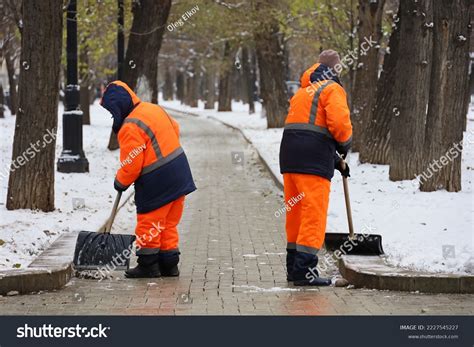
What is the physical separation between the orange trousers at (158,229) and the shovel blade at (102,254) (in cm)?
14

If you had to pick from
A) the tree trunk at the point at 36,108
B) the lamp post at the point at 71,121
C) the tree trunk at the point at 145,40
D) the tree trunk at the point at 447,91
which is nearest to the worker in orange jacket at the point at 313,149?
the tree trunk at the point at 36,108

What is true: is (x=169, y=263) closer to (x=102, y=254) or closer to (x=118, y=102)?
(x=102, y=254)

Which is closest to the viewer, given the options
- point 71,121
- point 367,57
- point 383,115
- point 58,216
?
point 58,216

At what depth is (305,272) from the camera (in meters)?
9.04

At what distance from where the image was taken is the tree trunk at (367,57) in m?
21.5

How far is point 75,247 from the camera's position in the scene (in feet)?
31.6

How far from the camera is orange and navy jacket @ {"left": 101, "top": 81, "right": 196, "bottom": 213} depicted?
9.25 m

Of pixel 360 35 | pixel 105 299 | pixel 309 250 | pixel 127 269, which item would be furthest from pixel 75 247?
pixel 360 35

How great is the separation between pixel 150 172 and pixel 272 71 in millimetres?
28239

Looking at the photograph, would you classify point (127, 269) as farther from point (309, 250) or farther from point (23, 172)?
point (23, 172)

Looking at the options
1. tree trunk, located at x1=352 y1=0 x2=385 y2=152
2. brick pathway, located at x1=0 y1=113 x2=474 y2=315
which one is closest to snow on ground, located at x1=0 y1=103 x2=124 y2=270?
brick pathway, located at x1=0 y1=113 x2=474 y2=315

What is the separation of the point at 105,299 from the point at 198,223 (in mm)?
5442

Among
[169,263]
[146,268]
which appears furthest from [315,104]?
[146,268]

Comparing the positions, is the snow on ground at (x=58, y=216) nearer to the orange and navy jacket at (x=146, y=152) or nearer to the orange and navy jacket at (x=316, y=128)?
the orange and navy jacket at (x=146, y=152)
